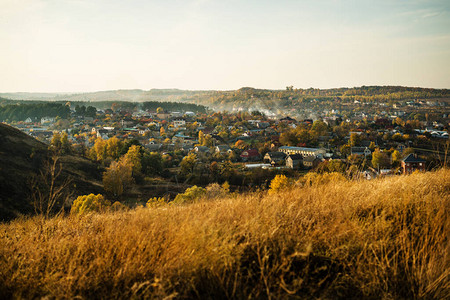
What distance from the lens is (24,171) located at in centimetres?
2045

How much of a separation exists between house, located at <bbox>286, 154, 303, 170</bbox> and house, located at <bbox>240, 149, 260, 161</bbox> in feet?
18.7

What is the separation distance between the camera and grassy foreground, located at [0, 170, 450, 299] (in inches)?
69.6

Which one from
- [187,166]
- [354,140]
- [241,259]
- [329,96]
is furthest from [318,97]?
[241,259]

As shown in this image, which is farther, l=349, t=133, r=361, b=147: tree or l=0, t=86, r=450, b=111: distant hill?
l=0, t=86, r=450, b=111: distant hill

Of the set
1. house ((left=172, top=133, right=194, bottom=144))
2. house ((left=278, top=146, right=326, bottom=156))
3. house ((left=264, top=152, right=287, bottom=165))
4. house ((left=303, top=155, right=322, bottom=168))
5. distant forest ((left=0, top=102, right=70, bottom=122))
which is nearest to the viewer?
house ((left=303, top=155, right=322, bottom=168))

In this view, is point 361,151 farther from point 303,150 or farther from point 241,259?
point 241,259

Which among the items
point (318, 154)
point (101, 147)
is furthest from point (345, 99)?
point (101, 147)

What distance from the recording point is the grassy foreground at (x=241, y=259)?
5.80ft

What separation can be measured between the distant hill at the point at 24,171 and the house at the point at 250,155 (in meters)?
20.1

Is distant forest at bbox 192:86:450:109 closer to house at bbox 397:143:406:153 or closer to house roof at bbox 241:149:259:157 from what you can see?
house at bbox 397:143:406:153

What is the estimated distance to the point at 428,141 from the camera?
4475 centimetres

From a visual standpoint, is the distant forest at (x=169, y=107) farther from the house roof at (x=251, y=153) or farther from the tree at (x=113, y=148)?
the tree at (x=113, y=148)

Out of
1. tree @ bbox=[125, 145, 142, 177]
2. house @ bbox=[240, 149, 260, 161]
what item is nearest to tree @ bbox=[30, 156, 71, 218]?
tree @ bbox=[125, 145, 142, 177]

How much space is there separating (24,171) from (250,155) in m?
28.0
